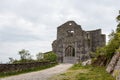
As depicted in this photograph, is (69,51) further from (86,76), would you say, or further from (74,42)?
(86,76)

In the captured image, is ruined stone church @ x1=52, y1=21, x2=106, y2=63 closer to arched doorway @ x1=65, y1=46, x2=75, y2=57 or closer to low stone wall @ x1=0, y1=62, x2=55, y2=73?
arched doorway @ x1=65, y1=46, x2=75, y2=57

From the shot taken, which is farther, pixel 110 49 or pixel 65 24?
pixel 65 24

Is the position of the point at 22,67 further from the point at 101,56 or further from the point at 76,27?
the point at 76,27

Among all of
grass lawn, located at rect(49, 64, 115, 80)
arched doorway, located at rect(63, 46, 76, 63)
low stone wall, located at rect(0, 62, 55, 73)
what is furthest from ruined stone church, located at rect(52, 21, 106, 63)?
grass lawn, located at rect(49, 64, 115, 80)

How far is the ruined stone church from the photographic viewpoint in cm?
5309

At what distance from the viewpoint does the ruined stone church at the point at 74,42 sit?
53.1 metres

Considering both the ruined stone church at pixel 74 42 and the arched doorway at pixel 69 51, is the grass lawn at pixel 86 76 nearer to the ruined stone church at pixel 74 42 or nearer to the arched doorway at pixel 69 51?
the ruined stone church at pixel 74 42

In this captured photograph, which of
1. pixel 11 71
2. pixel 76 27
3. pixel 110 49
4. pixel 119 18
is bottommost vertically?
pixel 11 71

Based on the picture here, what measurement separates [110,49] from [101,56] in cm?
342

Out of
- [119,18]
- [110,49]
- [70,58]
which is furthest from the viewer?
[70,58]

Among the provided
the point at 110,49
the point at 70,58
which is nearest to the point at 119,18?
the point at 110,49

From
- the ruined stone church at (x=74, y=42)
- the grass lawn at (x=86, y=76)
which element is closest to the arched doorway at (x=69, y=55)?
the ruined stone church at (x=74, y=42)

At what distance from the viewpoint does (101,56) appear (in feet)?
Answer: 77.8

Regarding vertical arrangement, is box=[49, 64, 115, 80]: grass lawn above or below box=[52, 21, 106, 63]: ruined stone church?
below
